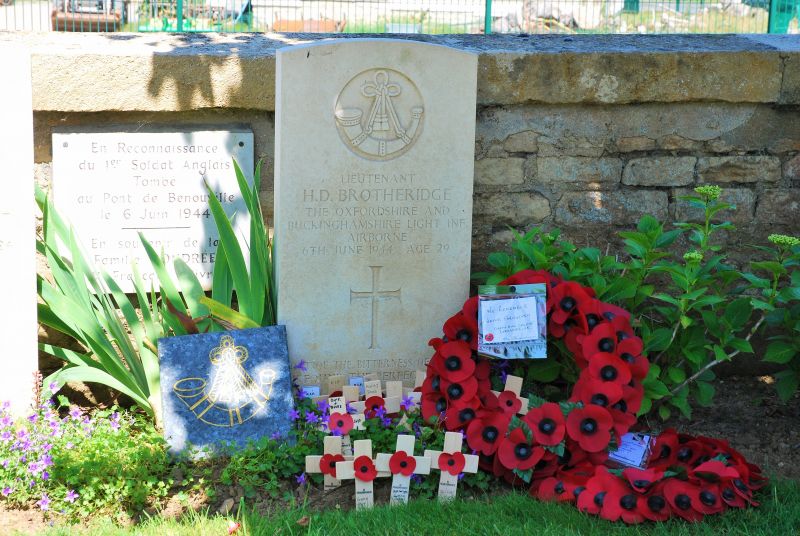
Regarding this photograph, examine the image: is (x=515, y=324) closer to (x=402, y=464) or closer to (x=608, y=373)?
(x=608, y=373)

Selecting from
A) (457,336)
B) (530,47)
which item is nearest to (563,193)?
(530,47)

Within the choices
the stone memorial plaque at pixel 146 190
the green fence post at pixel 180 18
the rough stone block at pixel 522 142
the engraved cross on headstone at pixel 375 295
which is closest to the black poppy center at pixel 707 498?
the engraved cross on headstone at pixel 375 295

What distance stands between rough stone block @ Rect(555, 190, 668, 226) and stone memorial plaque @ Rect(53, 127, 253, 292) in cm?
145

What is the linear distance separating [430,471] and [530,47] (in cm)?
201

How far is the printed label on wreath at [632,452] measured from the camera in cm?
349

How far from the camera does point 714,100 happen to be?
4293mm

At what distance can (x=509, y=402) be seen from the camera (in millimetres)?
3629

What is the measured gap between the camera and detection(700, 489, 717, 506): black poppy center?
3092 mm

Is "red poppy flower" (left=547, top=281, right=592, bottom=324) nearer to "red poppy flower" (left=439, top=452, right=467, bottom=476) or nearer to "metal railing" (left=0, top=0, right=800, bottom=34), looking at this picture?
"red poppy flower" (left=439, top=452, right=467, bottom=476)

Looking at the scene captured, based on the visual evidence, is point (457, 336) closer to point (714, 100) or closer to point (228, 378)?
point (228, 378)

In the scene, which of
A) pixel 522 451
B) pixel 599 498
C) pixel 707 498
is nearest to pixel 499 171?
pixel 522 451

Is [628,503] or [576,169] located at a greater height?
[576,169]

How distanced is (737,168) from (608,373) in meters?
1.46

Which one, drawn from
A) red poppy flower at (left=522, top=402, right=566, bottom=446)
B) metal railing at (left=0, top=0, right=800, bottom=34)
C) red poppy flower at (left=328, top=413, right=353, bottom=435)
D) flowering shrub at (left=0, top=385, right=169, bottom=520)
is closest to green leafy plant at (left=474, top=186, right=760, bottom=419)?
red poppy flower at (left=522, top=402, right=566, bottom=446)
